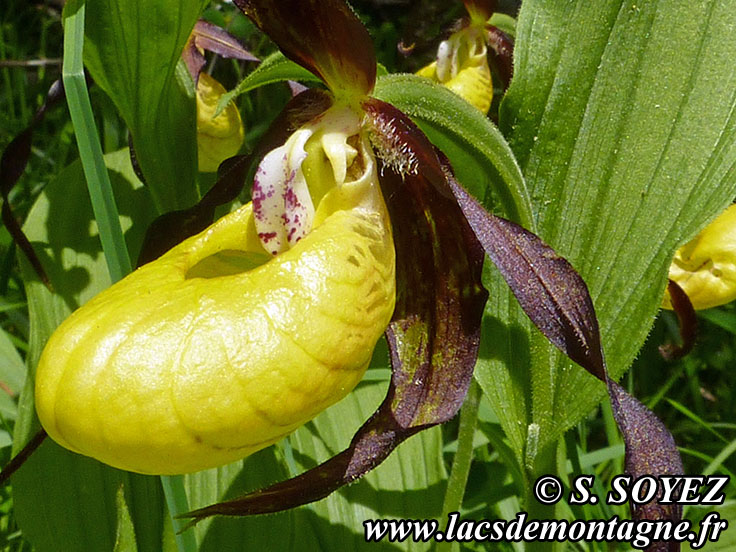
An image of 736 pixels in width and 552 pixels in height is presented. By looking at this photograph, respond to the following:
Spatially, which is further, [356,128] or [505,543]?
[505,543]

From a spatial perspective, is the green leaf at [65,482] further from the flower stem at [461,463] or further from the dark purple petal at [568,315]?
the dark purple petal at [568,315]

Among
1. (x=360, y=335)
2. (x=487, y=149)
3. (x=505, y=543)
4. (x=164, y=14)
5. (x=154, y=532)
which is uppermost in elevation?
(x=164, y=14)

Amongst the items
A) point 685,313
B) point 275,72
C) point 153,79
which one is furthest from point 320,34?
point 685,313

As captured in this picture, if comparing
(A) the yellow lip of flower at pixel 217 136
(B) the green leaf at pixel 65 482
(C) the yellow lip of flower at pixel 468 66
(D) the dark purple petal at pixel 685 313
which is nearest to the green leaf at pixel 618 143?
(D) the dark purple petal at pixel 685 313

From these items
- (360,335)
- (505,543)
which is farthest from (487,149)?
(505,543)

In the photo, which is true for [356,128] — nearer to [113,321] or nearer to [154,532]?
[113,321]

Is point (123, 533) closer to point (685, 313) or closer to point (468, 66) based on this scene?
point (685, 313)

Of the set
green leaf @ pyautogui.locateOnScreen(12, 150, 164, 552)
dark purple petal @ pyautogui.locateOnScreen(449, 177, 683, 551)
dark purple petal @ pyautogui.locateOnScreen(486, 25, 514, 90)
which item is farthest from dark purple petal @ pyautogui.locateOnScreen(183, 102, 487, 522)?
dark purple petal @ pyautogui.locateOnScreen(486, 25, 514, 90)
